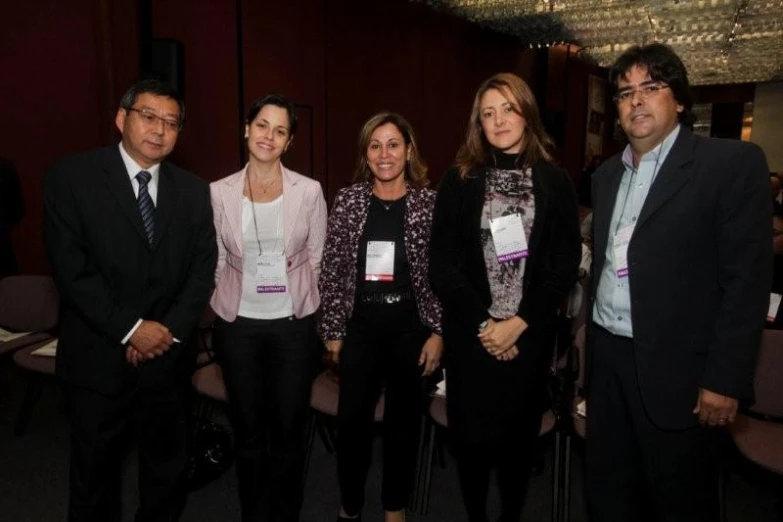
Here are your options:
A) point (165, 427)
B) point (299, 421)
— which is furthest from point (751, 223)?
point (165, 427)

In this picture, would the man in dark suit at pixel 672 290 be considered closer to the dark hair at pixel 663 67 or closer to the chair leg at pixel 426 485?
the dark hair at pixel 663 67

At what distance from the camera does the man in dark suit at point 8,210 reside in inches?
153

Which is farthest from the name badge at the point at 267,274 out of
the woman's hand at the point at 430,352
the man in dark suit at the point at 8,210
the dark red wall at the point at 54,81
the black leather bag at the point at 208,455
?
the dark red wall at the point at 54,81

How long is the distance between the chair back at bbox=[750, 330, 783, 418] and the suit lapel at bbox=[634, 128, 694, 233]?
47.3 inches

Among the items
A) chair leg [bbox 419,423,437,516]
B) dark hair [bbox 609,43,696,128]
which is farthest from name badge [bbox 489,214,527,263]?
chair leg [bbox 419,423,437,516]

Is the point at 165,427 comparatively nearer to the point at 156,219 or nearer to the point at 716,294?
the point at 156,219

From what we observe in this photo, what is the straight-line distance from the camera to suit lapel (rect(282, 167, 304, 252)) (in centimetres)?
208

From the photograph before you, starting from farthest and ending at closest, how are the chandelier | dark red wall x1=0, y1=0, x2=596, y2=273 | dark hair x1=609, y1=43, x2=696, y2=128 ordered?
the chandelier → dark red wall x1=0, y1=0, x2=596, y2=273 → dark hair x1=609, y1=43, x2=696, y2=128

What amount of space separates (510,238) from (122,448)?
61.0 inches

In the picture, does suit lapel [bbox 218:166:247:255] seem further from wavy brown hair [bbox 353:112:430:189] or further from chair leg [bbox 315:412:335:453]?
chair leg [bbox 315:412:335:453]

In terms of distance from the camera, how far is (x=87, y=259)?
1.85 m

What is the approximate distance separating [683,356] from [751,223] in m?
0.41

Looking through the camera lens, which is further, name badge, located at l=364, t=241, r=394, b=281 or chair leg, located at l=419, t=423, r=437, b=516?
chair leg, located at l=419, t=423, r=437, b=516

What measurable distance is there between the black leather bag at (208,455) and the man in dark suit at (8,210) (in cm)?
227
